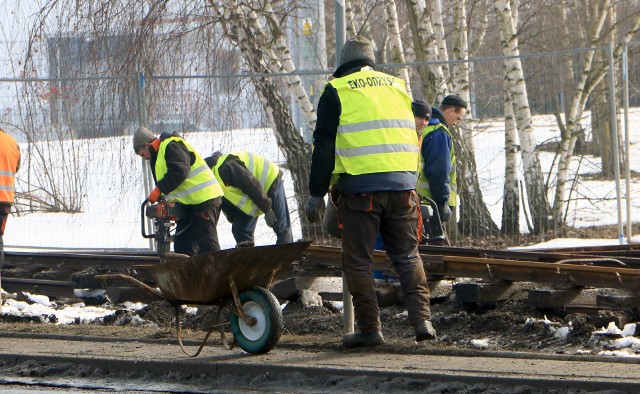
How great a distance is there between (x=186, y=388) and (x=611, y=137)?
840cm

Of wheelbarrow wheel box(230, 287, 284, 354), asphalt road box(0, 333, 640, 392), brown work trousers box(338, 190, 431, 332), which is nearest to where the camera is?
asphalt road box(0, 333, 640, 392)

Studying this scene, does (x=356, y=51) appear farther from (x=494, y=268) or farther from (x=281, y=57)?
(x=281, y=57)

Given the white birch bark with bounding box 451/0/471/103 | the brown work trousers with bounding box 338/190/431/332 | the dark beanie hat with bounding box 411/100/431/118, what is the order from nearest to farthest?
the brown work trousers with bounding box 338/190/431/332 < the dark beanie hat with bounding box 411/100/431/118 < the white birch bark with bounding box 451/0/471/103

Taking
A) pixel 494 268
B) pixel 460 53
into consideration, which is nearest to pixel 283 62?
pixel 460 53

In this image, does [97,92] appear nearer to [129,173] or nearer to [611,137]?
[129,173]

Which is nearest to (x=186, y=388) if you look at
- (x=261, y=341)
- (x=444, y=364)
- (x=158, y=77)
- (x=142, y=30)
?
(x=261, y=341)

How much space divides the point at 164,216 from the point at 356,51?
4.92 m

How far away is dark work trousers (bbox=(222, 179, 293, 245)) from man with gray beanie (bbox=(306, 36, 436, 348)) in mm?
4921

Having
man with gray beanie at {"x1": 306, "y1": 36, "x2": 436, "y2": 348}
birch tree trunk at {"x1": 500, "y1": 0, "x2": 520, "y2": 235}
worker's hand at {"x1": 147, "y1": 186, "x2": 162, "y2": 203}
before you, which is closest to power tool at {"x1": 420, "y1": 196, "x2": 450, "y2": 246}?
man with gray beanie at {"x1": 306, "y1": 36, "x2": 436, "y2": 348}

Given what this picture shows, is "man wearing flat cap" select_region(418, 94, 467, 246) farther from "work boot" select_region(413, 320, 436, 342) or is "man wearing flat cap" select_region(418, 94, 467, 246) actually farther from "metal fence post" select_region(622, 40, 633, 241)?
"metal fence post" select_region(622, 40, 633, 241)

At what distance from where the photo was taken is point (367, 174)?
7.12m

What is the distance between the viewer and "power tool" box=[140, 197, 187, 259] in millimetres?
11578

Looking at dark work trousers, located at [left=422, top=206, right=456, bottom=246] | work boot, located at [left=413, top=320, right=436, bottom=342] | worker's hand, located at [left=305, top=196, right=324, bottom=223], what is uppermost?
worker's hand, located at [left=305, top=196, right=324, bottom=223]

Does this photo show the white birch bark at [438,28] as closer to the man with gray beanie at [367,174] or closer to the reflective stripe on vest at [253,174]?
the reflective stripe on vest at [253,174]
